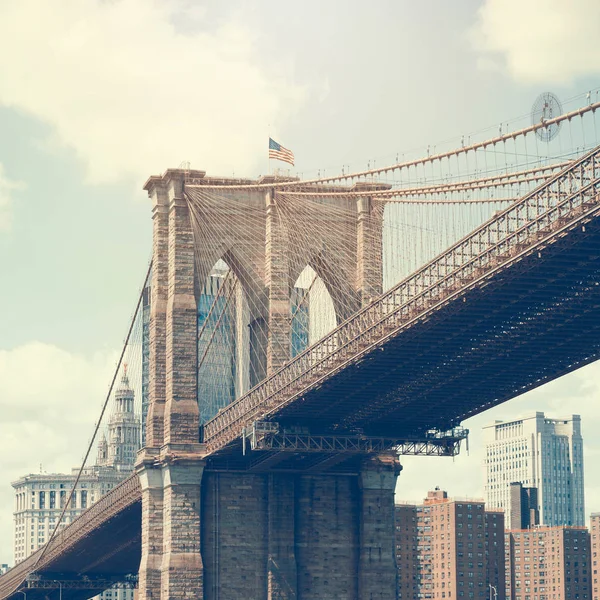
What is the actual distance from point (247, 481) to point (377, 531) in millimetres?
7611

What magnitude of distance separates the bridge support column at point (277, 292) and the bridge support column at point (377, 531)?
809 cm

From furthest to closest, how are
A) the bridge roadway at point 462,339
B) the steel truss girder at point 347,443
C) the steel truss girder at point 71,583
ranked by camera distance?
the steel truss girder at point 71,583 → the steel truss girder at point 347,443 → the bridge roadway at point 462,339

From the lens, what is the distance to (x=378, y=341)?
3041 inches

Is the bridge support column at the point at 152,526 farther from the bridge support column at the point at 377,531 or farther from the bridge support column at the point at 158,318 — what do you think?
the bridge support column at the point at 377,531

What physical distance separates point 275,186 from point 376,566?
828 inches

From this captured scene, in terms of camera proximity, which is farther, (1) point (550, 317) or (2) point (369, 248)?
(2) point (369, 248)

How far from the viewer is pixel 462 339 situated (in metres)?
77.6

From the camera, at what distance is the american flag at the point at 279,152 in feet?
313

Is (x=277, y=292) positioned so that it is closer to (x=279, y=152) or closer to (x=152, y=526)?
(x=279, y=152)

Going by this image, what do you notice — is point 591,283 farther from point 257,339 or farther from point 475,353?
point 257,339

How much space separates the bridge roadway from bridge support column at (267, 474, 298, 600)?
4.31 ft

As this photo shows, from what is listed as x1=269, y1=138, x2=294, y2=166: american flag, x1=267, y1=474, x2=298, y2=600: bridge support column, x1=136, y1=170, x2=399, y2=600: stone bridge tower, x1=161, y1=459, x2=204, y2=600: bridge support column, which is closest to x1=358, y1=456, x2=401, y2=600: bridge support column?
x1=136, y1=170, x2=399, y2=600: stone bridge tower

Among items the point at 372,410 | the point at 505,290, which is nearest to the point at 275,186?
the point at 372,410

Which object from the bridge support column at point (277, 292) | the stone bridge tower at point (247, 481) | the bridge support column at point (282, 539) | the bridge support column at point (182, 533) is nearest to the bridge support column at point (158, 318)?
the stone bridge tower at point (247, 481)
